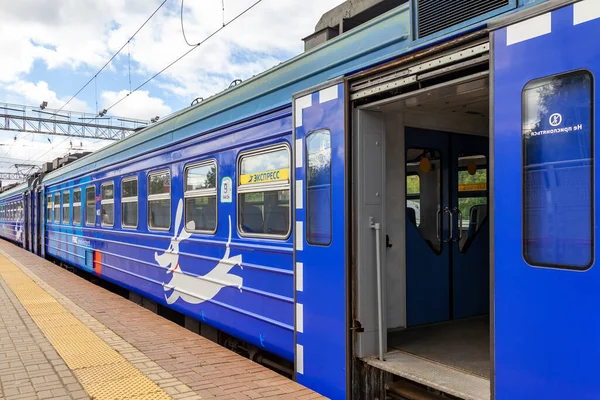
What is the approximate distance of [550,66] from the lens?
228 centimetres

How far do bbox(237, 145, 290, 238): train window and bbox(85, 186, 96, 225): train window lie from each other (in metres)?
6.55

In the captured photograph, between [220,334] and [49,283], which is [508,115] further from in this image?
[49,283]

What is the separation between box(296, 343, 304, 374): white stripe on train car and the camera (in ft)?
12.6

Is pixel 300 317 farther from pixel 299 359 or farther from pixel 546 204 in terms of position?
pixel 546 204

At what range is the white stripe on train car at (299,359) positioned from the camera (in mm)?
3829

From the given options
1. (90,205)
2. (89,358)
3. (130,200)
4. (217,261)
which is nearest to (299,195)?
(217,261)

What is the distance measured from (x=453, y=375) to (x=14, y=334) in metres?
5.30

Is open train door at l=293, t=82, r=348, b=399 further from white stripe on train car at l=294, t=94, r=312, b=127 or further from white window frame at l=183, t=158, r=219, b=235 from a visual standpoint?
white window frame at l=183, t=158, r=219, b=235

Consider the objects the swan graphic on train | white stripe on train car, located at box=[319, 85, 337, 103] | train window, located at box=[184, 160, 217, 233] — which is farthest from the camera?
train window, located at box=[184, 160, 217, 233]

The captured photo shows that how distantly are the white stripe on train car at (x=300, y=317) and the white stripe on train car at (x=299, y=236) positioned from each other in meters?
0.43

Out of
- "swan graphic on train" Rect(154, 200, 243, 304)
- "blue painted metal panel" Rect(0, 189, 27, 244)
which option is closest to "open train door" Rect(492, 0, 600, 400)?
"swan graphic on train" Rect(154, 200, 243, 304)

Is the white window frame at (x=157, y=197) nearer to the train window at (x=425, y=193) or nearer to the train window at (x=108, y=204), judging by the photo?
the train window at (x=108, y=204)

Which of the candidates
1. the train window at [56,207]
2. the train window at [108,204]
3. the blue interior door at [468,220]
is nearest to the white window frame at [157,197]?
the train window at [108,204]

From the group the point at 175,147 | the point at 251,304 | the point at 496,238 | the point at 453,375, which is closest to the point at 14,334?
the point at 175,147
